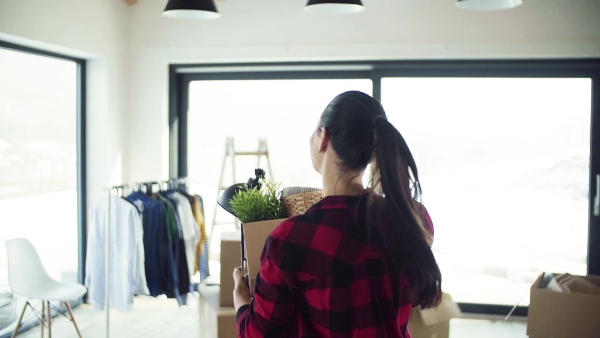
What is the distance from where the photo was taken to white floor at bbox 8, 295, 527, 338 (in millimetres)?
4477

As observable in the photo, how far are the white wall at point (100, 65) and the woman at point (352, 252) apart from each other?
11.8 ft

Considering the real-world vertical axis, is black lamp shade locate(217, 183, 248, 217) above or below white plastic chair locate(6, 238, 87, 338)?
above

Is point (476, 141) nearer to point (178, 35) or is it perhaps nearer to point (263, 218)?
point (178, 35)

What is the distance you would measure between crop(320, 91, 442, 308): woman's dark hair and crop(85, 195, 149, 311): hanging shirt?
3.22m

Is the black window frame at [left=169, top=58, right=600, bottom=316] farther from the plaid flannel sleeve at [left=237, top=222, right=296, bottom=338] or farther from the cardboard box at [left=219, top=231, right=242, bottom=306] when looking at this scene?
the plaid flannel sleeve at [left=237, top=222, right=296, bottom=338]

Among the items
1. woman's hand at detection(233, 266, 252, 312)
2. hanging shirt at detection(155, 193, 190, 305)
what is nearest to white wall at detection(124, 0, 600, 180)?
hanging shirt at detection(155, 193, 190, 305)

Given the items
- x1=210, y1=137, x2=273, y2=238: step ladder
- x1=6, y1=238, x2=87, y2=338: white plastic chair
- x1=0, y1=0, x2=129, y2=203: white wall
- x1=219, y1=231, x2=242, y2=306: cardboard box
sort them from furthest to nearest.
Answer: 1. x1=210, y1=137, x2=273, y2=238: step ladder
2. x1=0, y1=0, x2=129, y2=203: white wall
3. x1=6, y1=238, x2=87, y2=338: white plastic chair
4. x1=219, y1=231, x2=242, y2=306: cardboard box

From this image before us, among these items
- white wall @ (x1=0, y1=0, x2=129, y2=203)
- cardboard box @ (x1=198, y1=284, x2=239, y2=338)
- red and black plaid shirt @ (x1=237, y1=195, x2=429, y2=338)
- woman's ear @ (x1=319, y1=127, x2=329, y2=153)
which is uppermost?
white wall @ (x1=0, y1=0, x2=129, y2=203)

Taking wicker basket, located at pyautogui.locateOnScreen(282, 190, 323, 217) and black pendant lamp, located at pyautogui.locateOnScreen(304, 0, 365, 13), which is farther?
black pendant lamp, located at pyautogui.locateOnScreen(304, 0, 365, 13)

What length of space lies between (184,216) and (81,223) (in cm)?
108

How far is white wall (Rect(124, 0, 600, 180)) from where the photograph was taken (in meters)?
4.72

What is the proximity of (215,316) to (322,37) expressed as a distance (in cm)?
286

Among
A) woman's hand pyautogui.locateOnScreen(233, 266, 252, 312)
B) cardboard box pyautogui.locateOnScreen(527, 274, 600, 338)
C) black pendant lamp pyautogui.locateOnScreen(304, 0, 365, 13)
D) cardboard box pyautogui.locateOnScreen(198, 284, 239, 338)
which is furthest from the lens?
cardboard box pyautogui.locateOnScreen(527, 274, 600, 338)

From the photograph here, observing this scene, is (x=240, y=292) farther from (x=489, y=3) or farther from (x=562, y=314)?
(x=562, y=314)
